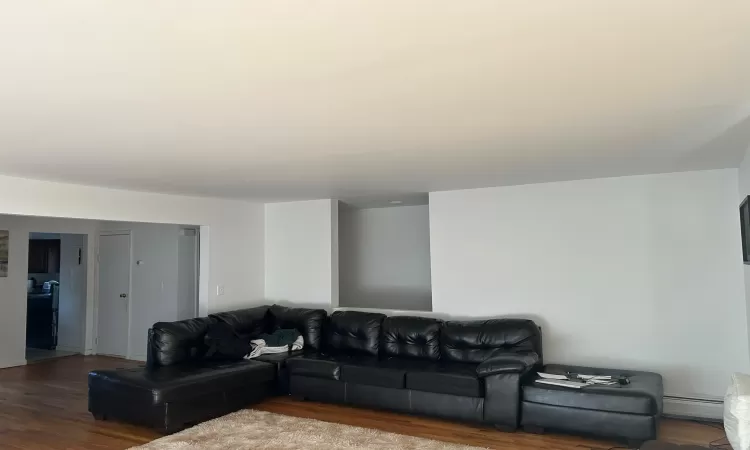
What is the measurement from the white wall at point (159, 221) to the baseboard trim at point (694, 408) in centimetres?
498

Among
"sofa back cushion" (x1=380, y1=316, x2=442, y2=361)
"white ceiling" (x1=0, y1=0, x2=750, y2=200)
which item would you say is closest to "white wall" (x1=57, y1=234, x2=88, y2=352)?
"white ceiling" (x1=0, y1=0, x2=750, y2=200)

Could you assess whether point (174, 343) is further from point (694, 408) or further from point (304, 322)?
point (694, 408)

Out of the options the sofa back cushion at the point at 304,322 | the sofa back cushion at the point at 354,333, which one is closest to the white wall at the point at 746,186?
the sofa back cushion at the point at 354,333

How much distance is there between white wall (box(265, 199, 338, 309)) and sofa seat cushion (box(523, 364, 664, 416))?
306 cm

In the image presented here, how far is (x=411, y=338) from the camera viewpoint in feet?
17.8

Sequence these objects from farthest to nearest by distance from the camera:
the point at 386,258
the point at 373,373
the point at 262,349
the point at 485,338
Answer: the point at 386,258, the point at 262,349, the point at 485,338, the point at 373,373

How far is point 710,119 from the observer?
9.46ft

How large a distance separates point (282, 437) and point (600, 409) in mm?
2576

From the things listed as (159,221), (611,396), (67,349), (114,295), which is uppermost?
(159,221)

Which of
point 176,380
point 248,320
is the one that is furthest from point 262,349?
point 176,380

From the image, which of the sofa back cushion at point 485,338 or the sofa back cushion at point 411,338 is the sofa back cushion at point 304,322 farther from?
the sofa back cushion at point 485,338

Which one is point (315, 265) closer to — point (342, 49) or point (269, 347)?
point (269, 347)

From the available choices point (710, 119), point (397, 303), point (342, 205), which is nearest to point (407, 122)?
point (710, 119)

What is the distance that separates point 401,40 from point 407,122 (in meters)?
1.09
